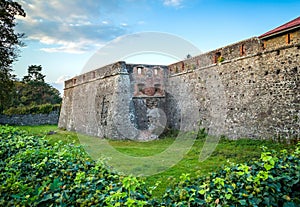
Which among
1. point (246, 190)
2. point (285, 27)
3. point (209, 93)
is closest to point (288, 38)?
point (285, 27)

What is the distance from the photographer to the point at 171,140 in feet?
42.0

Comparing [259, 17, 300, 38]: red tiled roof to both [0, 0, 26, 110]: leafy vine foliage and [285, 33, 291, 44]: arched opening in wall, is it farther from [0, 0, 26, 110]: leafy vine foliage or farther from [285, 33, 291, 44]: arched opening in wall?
[0, 0, 26, 110]: leafy vine foliage

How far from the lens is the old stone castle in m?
8.73

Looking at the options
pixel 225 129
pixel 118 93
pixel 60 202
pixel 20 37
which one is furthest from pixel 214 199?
pixel 20 37

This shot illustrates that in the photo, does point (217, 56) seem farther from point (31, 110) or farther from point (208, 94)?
point (31, 110)

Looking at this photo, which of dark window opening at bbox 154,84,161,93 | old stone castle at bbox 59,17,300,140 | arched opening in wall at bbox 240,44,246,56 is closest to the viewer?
old stone castle at bbox 59,17,300,140

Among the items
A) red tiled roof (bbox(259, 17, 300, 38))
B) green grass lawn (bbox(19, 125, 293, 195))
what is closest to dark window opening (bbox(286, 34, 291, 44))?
red tiled roof (bbox(259, 17, 300, 38))

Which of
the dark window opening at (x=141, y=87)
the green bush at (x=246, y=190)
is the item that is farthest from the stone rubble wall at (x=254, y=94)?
the green bush at (x=246, y=190)

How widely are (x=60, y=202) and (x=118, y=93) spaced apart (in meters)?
11.6

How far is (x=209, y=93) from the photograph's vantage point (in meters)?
12.2

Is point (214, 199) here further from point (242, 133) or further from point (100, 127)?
point (100, 127)

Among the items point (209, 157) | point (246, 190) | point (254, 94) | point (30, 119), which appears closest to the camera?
point (246, 190)

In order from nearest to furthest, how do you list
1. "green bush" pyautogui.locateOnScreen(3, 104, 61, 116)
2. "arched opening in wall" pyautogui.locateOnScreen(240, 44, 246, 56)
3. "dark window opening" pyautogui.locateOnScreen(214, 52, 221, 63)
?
"arched opening in wall" pyautogui.locateOnScreen(240, 44, 246, 56)
"dark window opening" pyautogui.locateOnScreen(214, 52, 221, 63)
"green bush" pyautogui.locateOnScreen(3, 104, 61, 116)

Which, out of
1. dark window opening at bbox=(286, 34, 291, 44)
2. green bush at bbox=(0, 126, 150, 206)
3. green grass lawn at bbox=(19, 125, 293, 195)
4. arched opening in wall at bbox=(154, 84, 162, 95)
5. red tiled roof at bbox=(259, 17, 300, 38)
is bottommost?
green grass lawn at bbox=(19, 125, 293, 195)
